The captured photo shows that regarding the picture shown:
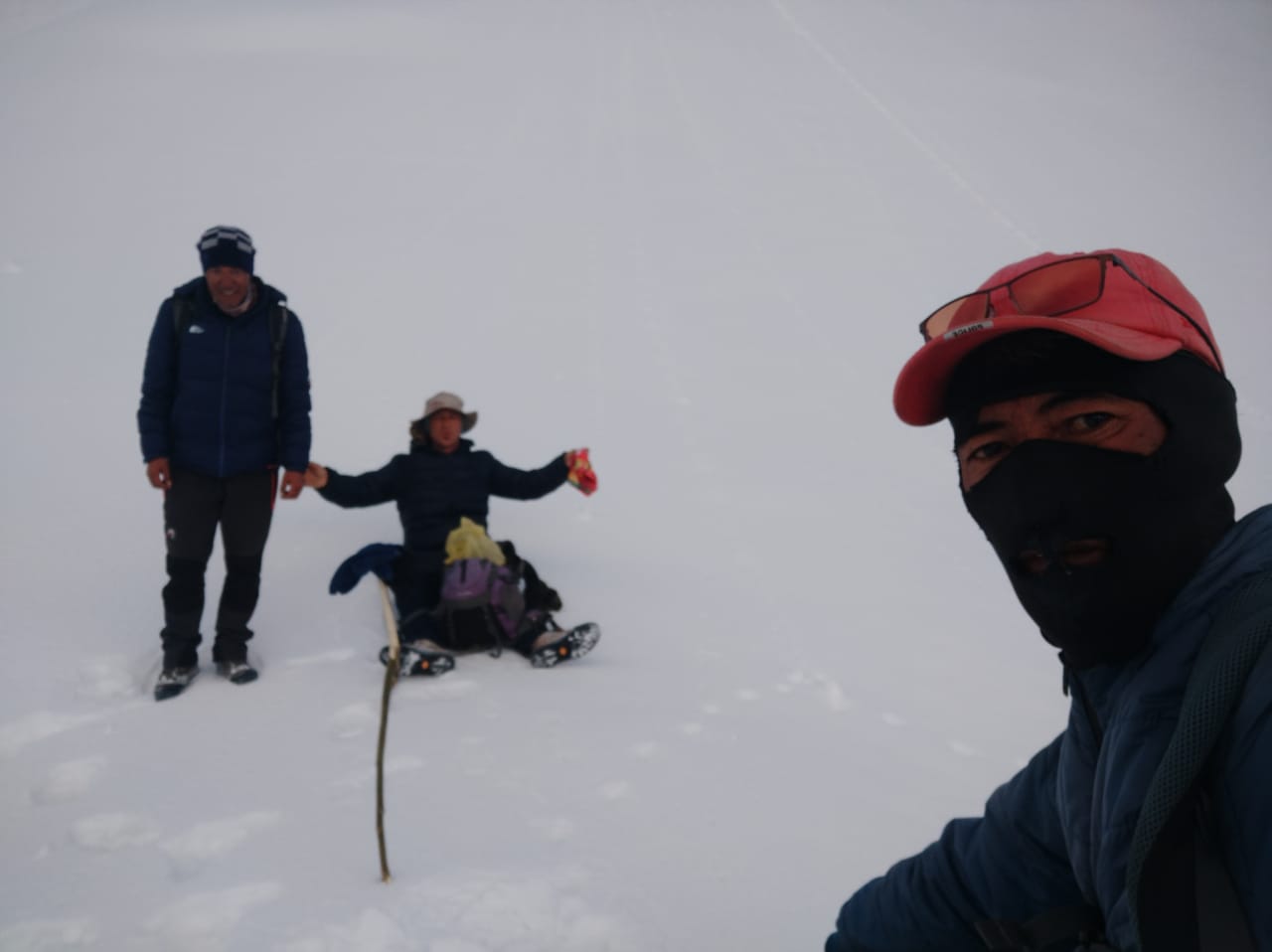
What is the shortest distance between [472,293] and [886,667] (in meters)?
6.50

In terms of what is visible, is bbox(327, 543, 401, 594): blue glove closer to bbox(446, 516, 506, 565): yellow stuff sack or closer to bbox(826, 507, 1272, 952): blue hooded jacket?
bbox(446, 516, 506, 565): yellow stuff sack

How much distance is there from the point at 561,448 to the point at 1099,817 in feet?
19.9

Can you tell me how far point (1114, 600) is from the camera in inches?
44.8

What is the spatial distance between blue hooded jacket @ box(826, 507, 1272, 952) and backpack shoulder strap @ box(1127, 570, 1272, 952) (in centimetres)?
2

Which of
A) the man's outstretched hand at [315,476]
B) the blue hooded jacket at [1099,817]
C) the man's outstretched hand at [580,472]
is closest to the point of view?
the blue hooded jacket at [1099,817]

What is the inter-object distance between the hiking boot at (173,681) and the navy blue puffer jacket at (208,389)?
76 centimetres

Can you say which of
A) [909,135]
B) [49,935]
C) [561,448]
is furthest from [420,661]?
[909,135]

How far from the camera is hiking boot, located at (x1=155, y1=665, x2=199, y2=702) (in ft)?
11.7

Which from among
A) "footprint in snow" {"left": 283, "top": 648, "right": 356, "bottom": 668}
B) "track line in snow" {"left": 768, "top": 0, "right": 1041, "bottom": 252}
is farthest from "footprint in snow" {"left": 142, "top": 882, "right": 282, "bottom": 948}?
"track line in snow" {"left": 768, "top": 0, "right": 1041, "bottom": 252}

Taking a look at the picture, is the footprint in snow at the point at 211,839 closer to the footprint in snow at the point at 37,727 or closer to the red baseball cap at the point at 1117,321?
the footprint in snow at the point at 37,727

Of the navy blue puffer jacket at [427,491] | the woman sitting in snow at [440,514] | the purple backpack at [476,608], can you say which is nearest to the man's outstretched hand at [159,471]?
the woman sitting in snow at [440,514]

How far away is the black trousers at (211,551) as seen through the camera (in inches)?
148

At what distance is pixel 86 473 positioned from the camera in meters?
5.78

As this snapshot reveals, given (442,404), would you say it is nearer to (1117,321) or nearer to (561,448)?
(561,448)
